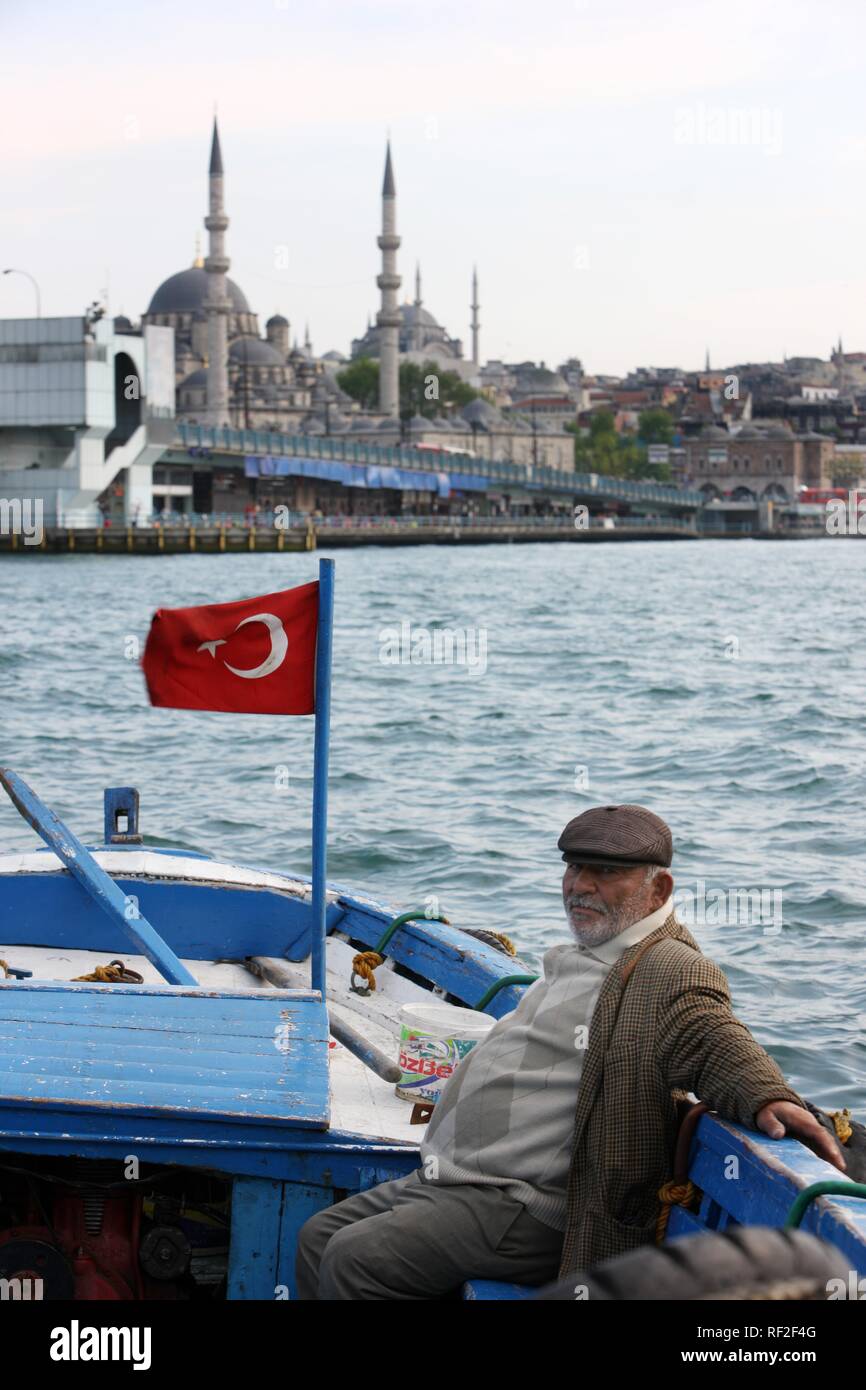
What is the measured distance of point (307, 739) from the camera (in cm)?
1959

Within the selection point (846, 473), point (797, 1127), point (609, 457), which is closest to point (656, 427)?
point (609, 457)

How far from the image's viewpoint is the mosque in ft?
361

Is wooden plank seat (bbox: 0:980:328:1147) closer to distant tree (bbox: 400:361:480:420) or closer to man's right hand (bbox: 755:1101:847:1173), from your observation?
man's right hand (bbox: 755:1101:847:1173)

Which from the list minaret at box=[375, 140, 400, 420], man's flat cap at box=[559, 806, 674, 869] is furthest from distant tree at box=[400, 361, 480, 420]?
man's flat cap at box=[559, 806, 674, 869]

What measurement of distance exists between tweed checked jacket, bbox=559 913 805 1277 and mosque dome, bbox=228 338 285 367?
138913 mm

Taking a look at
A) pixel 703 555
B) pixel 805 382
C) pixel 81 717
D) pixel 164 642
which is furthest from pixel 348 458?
pixel 805 382

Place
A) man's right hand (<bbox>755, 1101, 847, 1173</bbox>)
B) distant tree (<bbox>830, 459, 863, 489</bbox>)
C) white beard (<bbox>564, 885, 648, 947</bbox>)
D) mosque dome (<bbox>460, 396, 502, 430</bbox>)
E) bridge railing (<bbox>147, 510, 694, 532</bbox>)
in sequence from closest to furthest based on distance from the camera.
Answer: man's right hand (<bbox>755, 1101, 847, 1173</bbox>), white beard (<bbox>564, 885, 648, 947</bbox>), bridge railing (<bbox>147, 510, 694, 532</bbox>), mosque dome (<bbox>460, 396, 502, 430</bbox>), distant tree (<bbox>830, 459, 863, 489</bbox>)

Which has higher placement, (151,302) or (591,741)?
(151,302)

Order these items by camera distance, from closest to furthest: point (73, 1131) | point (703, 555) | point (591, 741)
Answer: point (73, 1131), point (591, 741), point (703, 555)

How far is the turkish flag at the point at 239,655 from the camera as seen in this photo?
493 cm

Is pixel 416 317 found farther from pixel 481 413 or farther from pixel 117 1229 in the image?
pixel 117 1229

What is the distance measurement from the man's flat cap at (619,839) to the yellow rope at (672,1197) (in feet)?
2.03

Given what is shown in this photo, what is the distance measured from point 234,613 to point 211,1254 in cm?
165

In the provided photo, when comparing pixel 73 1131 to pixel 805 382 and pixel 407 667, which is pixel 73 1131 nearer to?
pixel 407 667
